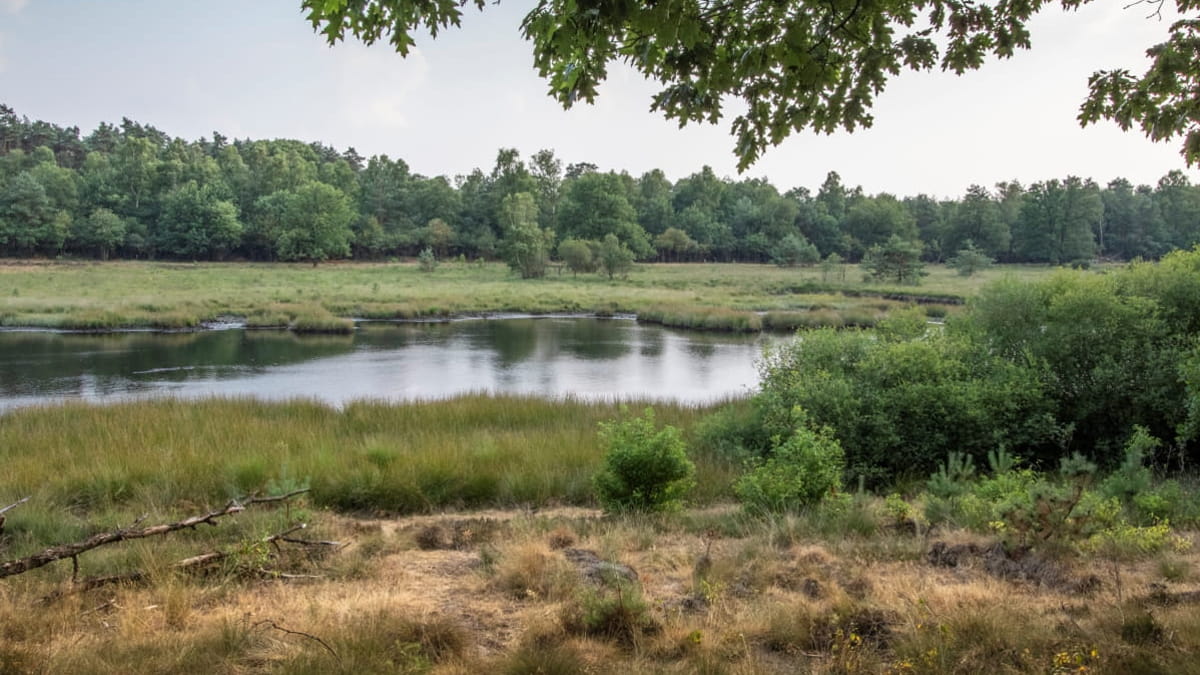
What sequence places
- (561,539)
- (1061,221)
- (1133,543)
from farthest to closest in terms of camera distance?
(1061,221) < (561,539) < (1133,543)

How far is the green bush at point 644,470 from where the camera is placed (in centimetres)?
693

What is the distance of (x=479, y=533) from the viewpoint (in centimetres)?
617

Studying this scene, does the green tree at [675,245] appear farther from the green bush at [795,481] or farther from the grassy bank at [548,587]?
the green bush at [795,481]

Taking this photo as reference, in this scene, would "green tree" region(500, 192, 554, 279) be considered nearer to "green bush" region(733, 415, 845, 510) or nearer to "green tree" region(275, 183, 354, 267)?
"green tree" region(275, 183, 354, 267)

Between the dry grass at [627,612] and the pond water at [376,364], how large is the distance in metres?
12.4

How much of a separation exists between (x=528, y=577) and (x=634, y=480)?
2546 mm

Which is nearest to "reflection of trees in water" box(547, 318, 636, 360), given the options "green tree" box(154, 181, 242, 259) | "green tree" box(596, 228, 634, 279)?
"green tree" box(596, 228, 634, 279)

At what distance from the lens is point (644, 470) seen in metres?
6.99

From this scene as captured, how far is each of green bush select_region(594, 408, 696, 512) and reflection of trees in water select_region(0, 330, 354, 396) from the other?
728 inches

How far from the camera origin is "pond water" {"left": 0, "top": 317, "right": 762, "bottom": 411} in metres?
20.2

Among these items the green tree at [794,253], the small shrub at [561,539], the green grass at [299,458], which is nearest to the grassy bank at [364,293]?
the green tree at [794,253]

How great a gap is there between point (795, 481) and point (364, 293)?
1829 inches

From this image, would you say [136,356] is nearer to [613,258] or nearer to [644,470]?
[644,470]

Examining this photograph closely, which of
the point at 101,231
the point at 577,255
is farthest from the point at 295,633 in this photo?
the point at 101,231
